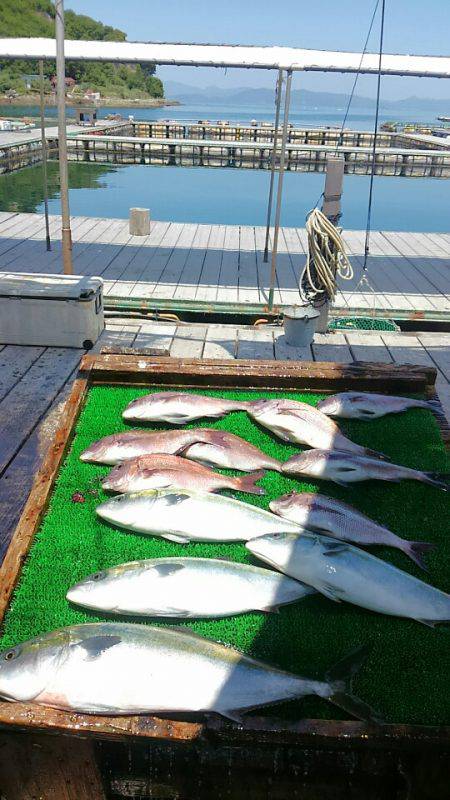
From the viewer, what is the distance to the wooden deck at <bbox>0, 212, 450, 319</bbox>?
28.9ft

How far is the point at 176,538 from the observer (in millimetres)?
2766

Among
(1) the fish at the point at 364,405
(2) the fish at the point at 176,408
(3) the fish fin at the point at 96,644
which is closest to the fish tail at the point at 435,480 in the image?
(1) the fish at the point at 364,405

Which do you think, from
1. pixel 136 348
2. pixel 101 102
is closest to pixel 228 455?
pixel 136 348

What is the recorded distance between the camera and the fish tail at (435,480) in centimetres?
320

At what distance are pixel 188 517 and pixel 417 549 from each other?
1.05 m

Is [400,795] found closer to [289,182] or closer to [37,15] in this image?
[289,182]

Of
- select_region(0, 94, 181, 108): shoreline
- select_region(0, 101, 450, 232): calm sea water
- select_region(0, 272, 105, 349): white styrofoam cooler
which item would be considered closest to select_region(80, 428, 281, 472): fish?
select_region(0, 272, 105, 349): white styrofoam cooler

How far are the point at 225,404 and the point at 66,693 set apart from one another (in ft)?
7.18

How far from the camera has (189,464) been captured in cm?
323

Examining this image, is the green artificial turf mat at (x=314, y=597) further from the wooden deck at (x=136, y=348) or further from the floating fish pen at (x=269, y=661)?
the wooden deck at (x=136, y=348)

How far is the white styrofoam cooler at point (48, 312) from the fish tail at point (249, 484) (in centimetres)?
344

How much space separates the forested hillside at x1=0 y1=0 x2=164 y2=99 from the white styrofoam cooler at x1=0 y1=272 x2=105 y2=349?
344 ft

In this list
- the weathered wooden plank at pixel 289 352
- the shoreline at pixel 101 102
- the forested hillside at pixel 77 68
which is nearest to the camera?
the weathered wooden plank at pixel 289 352

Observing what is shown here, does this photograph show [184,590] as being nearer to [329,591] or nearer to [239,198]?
[329,591]
